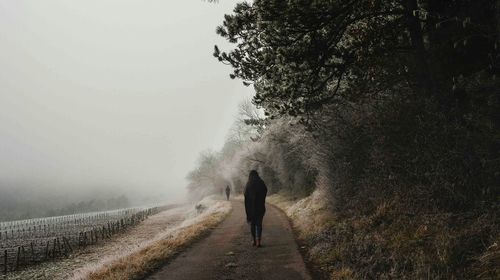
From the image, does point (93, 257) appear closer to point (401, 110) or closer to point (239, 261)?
point (239, 261)

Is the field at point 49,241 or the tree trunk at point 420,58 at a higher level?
the tree trunk at point 420,58

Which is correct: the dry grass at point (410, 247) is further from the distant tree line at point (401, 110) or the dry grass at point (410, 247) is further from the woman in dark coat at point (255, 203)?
the woman in dark coat at point (255, 203)

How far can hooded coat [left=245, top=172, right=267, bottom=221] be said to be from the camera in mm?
11578

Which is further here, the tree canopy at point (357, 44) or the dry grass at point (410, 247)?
the tree canopy at point (357, 44)

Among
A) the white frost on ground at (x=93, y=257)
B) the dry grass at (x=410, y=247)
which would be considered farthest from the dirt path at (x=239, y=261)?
the white frost on ground at (x=93, y=257)

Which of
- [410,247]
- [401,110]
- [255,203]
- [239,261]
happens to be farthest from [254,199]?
[410,247]

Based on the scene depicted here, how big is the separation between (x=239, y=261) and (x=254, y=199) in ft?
8.15

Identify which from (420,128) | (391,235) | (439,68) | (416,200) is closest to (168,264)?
(391,235)

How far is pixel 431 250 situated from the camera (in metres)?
6.44

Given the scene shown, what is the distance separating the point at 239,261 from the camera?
31.4ft

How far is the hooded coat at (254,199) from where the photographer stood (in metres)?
11.6

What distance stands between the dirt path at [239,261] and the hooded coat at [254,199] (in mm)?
1044

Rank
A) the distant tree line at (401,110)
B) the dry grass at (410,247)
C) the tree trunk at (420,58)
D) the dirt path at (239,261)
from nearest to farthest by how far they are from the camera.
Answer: the dry grass at (410,247) < the distant tree line at (401,110) < the dirt path at (239,261) < the tree trunk at (420,58)

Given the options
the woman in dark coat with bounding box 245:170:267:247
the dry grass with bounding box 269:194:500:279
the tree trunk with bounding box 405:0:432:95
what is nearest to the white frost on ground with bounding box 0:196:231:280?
the woman in dark coat with bounding box 245:170:267:247
